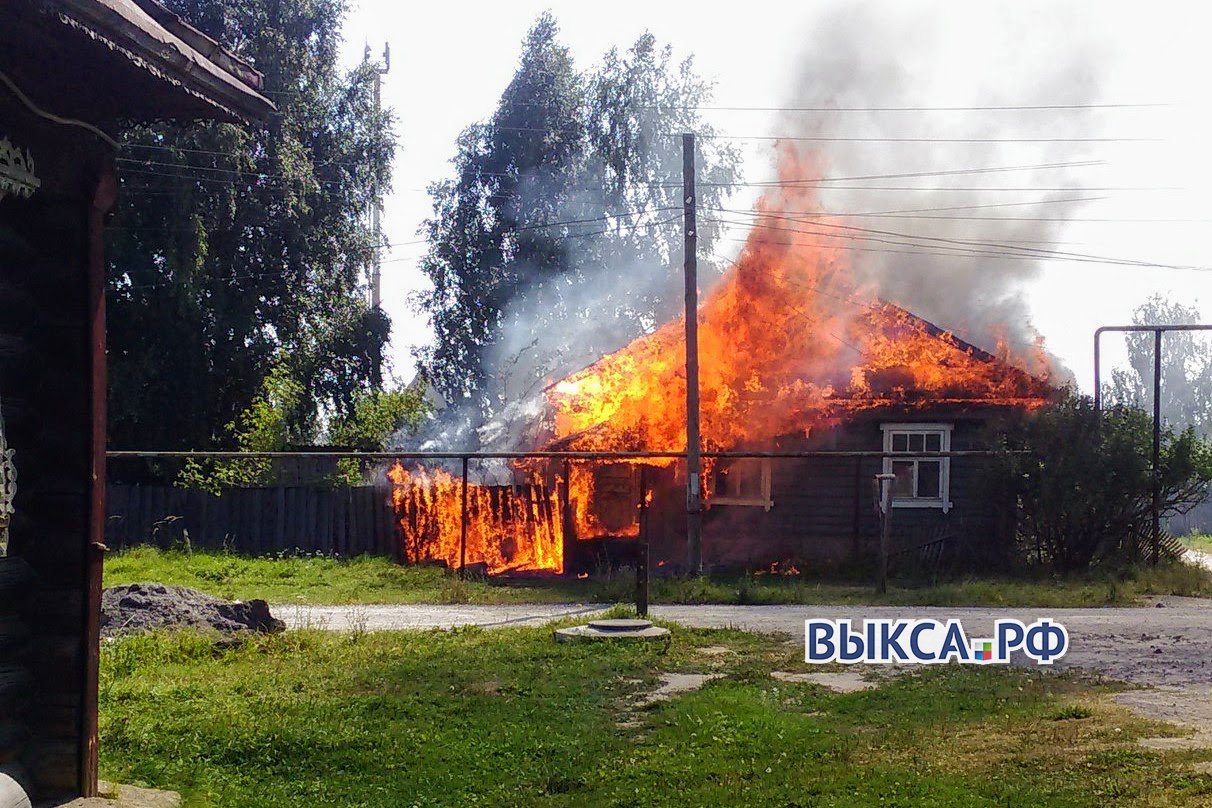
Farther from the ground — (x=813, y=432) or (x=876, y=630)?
(x=813, y=432)

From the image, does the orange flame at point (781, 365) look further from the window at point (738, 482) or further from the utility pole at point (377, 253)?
the utility pole at point (377, 253)

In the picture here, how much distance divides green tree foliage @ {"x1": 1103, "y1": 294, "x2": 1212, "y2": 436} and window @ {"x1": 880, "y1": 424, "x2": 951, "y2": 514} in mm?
75327

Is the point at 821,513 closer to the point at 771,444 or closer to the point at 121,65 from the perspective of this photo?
the point at 771,444

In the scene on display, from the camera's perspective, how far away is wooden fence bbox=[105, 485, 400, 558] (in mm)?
23312

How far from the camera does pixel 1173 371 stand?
101062 millimetres

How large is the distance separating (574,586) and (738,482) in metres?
5.49

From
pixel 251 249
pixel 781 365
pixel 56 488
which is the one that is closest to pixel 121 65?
pixel 56 488

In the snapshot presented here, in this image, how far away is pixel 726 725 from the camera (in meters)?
8.46

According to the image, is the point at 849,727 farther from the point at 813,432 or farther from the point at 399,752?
the point at 813,432

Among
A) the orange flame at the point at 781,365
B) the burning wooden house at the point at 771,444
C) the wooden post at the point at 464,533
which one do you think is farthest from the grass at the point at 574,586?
the orange flame at the point at 781,365

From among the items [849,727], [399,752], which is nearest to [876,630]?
[849,727]

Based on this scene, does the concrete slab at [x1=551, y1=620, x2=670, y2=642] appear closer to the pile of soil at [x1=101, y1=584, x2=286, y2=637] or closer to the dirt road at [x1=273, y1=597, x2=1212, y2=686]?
the dirt road at [x1=273, y1=597, x2=1212, y2=686]

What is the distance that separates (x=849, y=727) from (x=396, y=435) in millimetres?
29572

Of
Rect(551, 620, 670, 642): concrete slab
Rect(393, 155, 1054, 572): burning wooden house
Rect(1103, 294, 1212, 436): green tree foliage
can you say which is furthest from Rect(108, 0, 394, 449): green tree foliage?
Rect(1103, 294, 1212, 436): green tree foliage
